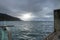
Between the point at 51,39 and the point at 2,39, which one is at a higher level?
the point at 51,39

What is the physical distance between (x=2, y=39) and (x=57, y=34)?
328 cm

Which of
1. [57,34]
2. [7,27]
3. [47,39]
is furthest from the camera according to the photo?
[7,27]

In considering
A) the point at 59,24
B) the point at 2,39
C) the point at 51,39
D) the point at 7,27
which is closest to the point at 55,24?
the point at 59,24

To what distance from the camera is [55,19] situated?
1246 mm

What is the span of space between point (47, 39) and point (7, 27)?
2646 mm

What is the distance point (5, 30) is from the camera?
3697 millimetres

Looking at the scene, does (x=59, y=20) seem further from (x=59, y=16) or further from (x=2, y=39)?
(x=2, y=39)

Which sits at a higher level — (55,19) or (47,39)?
(55,19)

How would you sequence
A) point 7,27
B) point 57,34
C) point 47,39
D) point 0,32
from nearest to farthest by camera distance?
point 47,39, point 57,34, point 7,27, point 0,32

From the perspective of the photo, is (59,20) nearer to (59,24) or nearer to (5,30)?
(59,24)

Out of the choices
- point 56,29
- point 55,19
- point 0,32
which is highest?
Answer: point 55,19

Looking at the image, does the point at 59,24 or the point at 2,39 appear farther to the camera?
the point at 2,39

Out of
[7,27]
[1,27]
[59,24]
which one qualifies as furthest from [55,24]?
[1,27]

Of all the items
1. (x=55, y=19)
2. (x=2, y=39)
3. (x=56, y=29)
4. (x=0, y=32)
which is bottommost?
(x=2, y=39)
